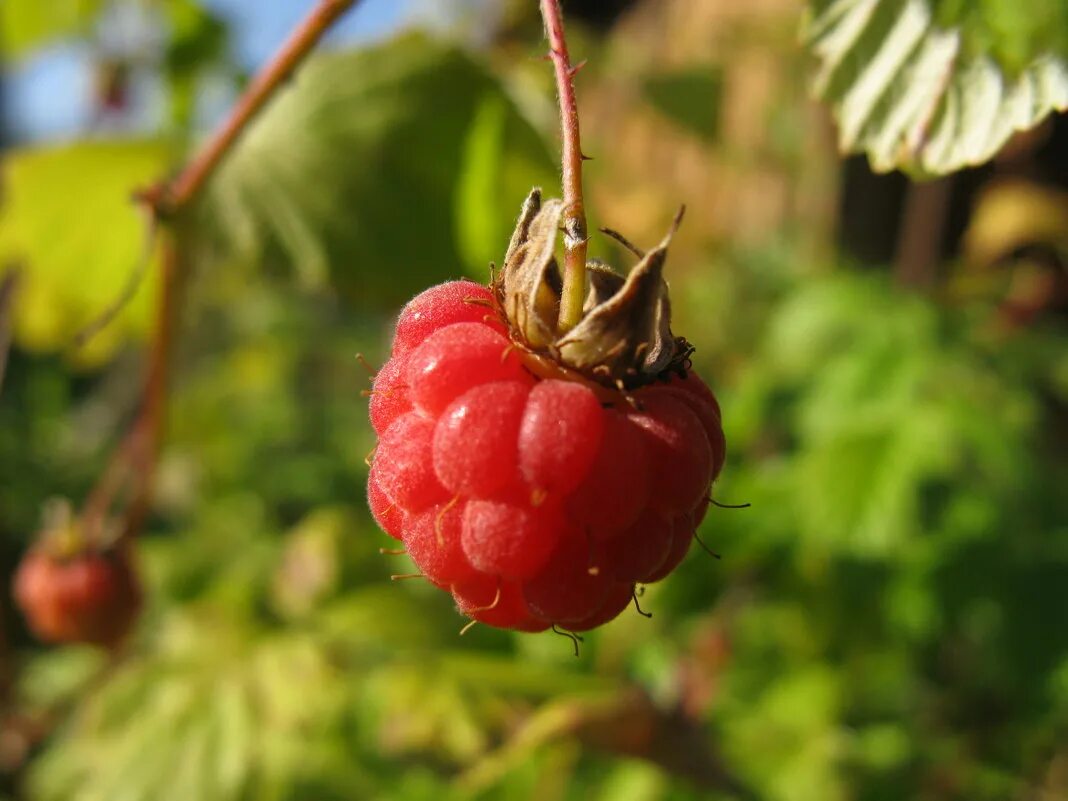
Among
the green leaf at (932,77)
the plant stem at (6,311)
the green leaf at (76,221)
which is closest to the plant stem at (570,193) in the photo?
the green leaf at (932,77)

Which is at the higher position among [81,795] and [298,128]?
[298,128]

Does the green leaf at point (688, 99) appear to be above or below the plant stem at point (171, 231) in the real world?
below

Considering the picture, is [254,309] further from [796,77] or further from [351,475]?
[796,77]

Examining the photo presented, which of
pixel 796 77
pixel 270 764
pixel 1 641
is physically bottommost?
pixel 796 77

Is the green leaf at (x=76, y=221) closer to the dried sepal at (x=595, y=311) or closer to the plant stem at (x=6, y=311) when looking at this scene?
the plant stem at (x=6, y=311)

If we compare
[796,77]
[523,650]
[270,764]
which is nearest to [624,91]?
[796,77]

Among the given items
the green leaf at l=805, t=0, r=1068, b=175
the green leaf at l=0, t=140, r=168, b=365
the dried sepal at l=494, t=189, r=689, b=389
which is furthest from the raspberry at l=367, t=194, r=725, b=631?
the green leaf at l=0, t=140, r=168, b=365

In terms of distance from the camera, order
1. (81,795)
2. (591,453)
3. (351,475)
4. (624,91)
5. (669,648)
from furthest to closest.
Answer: (351,475), (624,91), (669,648), (81,795), (591,453)

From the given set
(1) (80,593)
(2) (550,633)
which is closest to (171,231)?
(1) (80,593)
